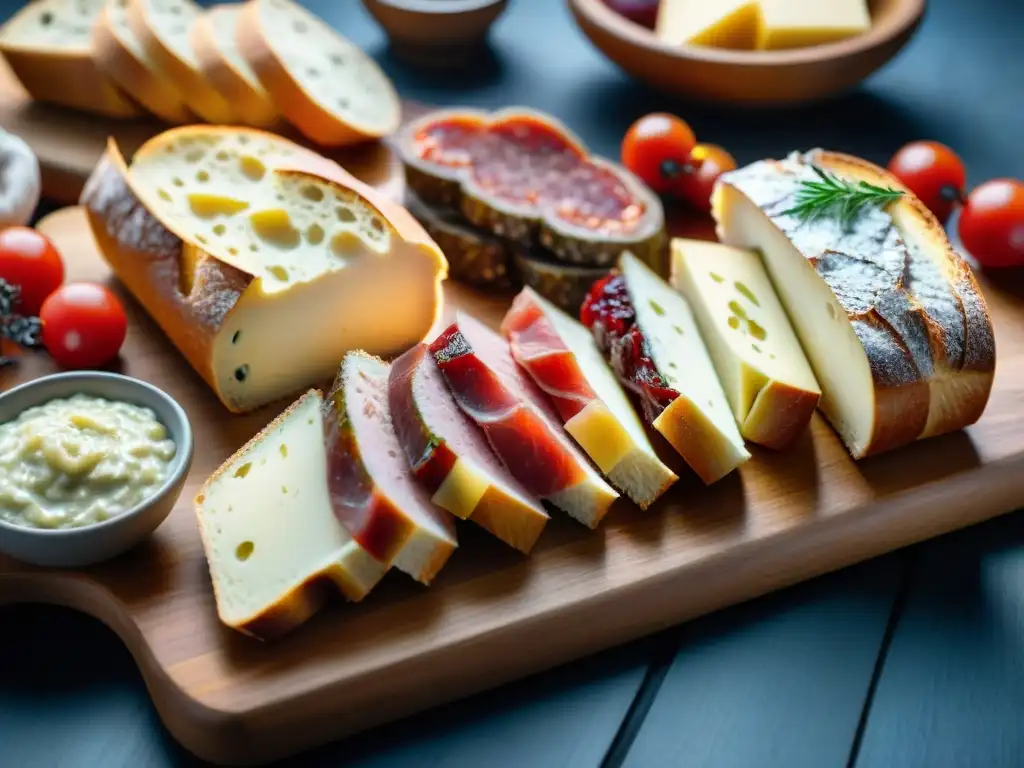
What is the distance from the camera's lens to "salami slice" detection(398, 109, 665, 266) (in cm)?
365

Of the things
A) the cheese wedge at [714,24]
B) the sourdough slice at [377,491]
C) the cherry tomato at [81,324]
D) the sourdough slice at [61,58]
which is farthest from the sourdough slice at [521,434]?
the cheese wedge at [714,24]

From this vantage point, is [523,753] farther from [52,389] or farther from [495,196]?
[495,196]

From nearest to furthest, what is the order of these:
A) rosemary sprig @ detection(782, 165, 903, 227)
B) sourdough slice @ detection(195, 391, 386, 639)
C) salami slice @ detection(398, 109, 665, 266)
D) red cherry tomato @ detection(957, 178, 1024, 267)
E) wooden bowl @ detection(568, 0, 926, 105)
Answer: sourdough slice @ detection(195, 391, 386, 639), rosemary sprig @ detection(782, 165, 903, 227), salami slice @ detection(398, 109, 665, 266), red cherry tomato @ detection(957, 178, 1024, 267), wooden bowl @ detection(568, 0, 926, 105)

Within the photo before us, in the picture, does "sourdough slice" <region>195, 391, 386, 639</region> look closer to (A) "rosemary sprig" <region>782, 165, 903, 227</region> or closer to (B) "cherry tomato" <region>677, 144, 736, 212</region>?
(A) "rosemary sprig" <region>782, 165, 903, 227</region>

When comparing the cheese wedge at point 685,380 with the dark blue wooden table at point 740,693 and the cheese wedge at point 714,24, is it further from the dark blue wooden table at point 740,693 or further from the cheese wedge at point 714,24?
the cheese wedge at point 714,24

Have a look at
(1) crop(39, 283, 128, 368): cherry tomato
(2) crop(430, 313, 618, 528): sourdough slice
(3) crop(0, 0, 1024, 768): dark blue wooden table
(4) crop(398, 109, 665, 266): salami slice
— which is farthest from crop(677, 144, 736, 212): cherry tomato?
(1) crop(39, 283, 128, 368): cherry tomato

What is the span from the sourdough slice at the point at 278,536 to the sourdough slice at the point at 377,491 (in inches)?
1.8

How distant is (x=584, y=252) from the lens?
3.61m

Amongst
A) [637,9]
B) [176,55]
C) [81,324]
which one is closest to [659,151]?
[637,9]

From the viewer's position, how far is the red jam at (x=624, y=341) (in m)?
3.06

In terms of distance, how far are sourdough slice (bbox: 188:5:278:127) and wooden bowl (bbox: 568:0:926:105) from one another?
1.49 meters

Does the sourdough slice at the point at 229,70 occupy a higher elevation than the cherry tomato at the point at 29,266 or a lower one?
higher

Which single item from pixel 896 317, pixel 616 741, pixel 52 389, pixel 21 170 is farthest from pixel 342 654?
pixel 21 170

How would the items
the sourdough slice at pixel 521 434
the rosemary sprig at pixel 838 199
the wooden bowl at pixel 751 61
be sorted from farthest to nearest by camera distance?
the wooden bowl at pixel 751 61
the rosemary sprig at pixel 838 199
the sourdough slice at pixel 521 434
